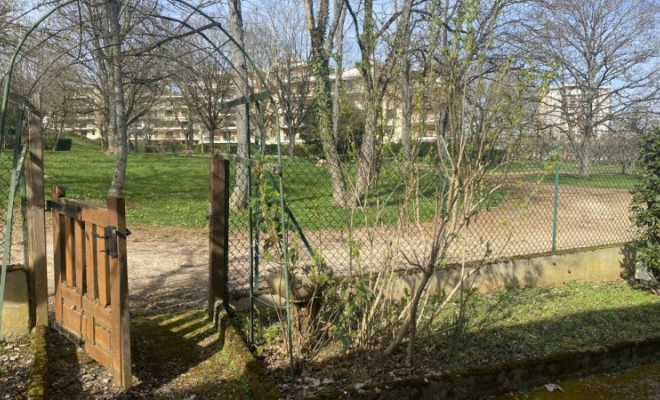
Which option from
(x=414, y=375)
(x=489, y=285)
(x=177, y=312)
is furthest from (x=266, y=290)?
(x=489, y=285)

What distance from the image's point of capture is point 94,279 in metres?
3.57

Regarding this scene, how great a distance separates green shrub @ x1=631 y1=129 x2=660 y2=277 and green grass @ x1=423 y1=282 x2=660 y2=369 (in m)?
0.48

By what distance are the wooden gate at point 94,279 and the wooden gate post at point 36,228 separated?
0.42 feet

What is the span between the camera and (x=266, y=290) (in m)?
4.77

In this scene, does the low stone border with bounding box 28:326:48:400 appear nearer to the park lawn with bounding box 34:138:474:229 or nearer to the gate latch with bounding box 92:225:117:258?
the gate latch with bounding box 92:225:117:258

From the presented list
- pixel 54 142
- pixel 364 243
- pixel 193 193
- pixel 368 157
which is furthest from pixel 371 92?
pixel 54 142

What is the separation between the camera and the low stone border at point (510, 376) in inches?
129

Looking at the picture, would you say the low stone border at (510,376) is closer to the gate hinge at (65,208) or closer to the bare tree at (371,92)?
the bare tree at (371,92)

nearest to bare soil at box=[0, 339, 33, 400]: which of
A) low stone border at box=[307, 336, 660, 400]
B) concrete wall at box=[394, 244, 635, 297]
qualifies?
low stone border at box=[307, 336, 660, 400]

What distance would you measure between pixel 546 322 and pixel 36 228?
463 centimetres

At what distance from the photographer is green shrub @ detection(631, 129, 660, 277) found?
6.04m

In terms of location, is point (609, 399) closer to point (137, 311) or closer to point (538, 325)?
point (538, 325)

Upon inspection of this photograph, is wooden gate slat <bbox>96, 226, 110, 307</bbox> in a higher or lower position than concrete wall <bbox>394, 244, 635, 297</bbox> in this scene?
higher

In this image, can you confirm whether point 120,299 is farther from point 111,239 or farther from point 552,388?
point 552,388
